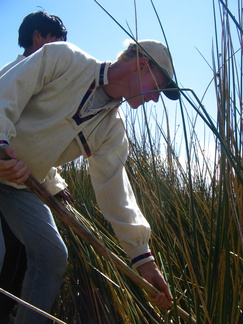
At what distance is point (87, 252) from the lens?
4.36 feet

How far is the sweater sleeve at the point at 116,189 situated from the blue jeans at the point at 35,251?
0.19 m

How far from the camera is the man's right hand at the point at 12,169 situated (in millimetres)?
901

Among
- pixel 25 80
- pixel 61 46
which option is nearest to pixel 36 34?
pixel 61 46

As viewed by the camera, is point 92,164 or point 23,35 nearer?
point 92,164

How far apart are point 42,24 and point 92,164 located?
0.56 meters

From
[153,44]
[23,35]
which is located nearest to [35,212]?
[153,44]

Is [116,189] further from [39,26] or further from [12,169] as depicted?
[39,26]

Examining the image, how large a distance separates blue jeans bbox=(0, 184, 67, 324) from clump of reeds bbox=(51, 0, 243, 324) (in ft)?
0.42

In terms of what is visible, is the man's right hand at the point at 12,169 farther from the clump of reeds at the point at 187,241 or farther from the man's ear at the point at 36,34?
the man's ear at the point at 36,34

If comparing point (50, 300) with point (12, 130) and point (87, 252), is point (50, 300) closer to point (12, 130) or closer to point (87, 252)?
point (87, 252)

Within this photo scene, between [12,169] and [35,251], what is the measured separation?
36 cm

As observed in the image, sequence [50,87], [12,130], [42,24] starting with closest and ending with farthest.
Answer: [12,130] < [50,87] < [42,24]

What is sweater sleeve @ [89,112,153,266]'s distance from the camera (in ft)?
4.07

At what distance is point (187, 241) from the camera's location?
1328 millimetres
